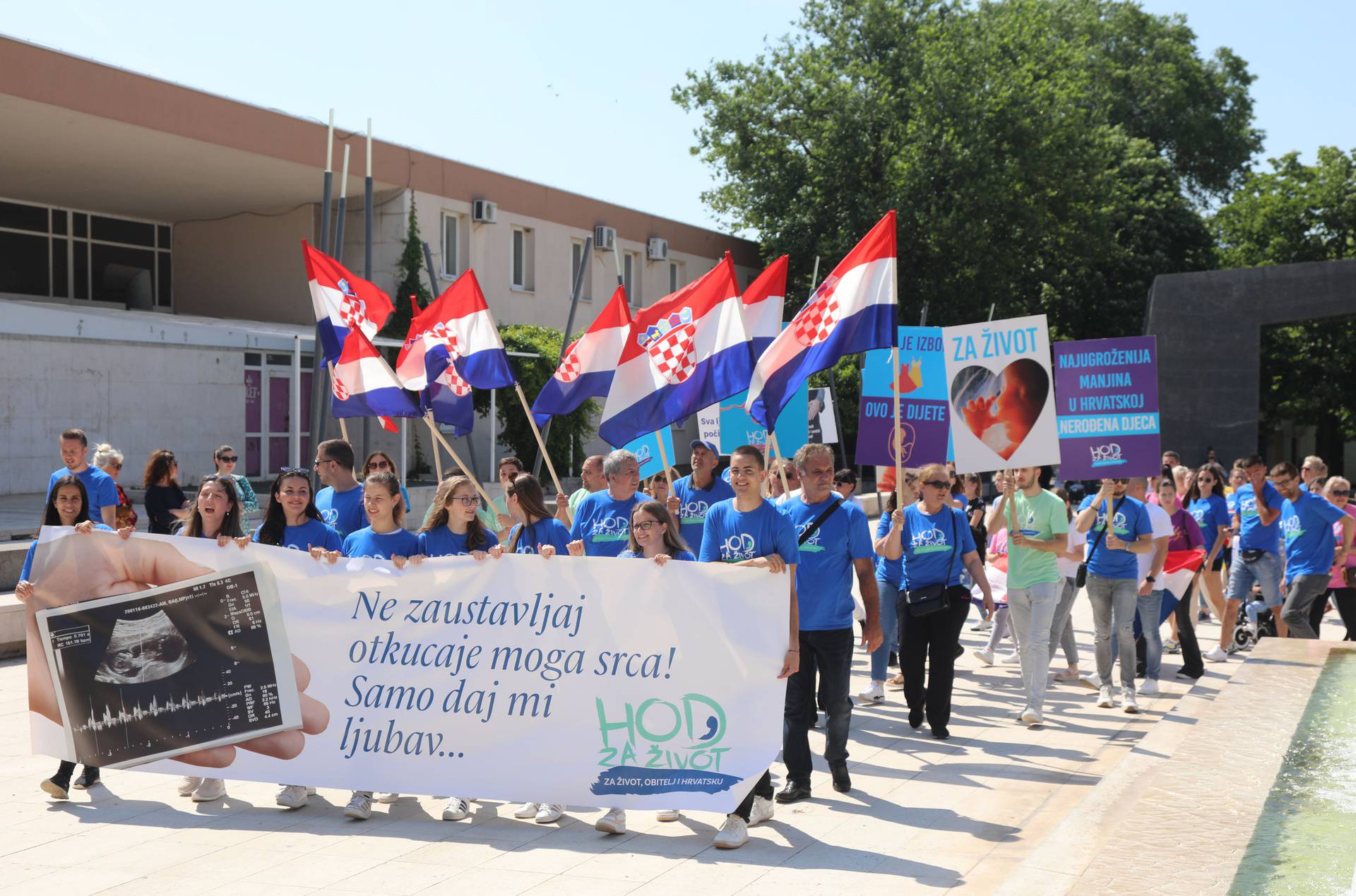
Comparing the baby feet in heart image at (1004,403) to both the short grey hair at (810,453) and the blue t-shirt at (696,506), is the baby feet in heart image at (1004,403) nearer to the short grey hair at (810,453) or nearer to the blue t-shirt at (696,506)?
the blue t-shirt at (696,506)

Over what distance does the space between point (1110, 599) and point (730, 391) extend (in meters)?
3.41

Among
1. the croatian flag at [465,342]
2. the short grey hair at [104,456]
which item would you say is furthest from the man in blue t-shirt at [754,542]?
the short grey hair at [104,456]

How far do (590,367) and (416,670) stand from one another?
4.27 meters

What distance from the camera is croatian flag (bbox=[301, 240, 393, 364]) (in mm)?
10836

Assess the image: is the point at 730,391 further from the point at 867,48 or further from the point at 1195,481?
the point at 867,48

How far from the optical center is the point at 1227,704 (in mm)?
7559

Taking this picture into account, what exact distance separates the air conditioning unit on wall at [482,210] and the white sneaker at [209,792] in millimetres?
23308

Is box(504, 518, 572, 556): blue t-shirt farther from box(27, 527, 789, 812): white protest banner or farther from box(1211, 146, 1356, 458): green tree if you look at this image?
box(1211, 146, 1356, 458): green tree


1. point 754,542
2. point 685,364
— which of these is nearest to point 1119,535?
point 685,364

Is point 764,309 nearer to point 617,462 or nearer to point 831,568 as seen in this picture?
point 617,462

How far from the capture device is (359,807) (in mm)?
6285

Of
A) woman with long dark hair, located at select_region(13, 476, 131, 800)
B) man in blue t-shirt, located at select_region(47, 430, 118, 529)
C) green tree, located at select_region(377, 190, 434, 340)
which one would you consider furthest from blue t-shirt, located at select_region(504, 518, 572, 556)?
green tree, located at select_region(377, 190, 434, 340)

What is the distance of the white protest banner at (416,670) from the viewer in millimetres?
6070

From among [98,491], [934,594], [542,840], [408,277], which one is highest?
[408,277]
